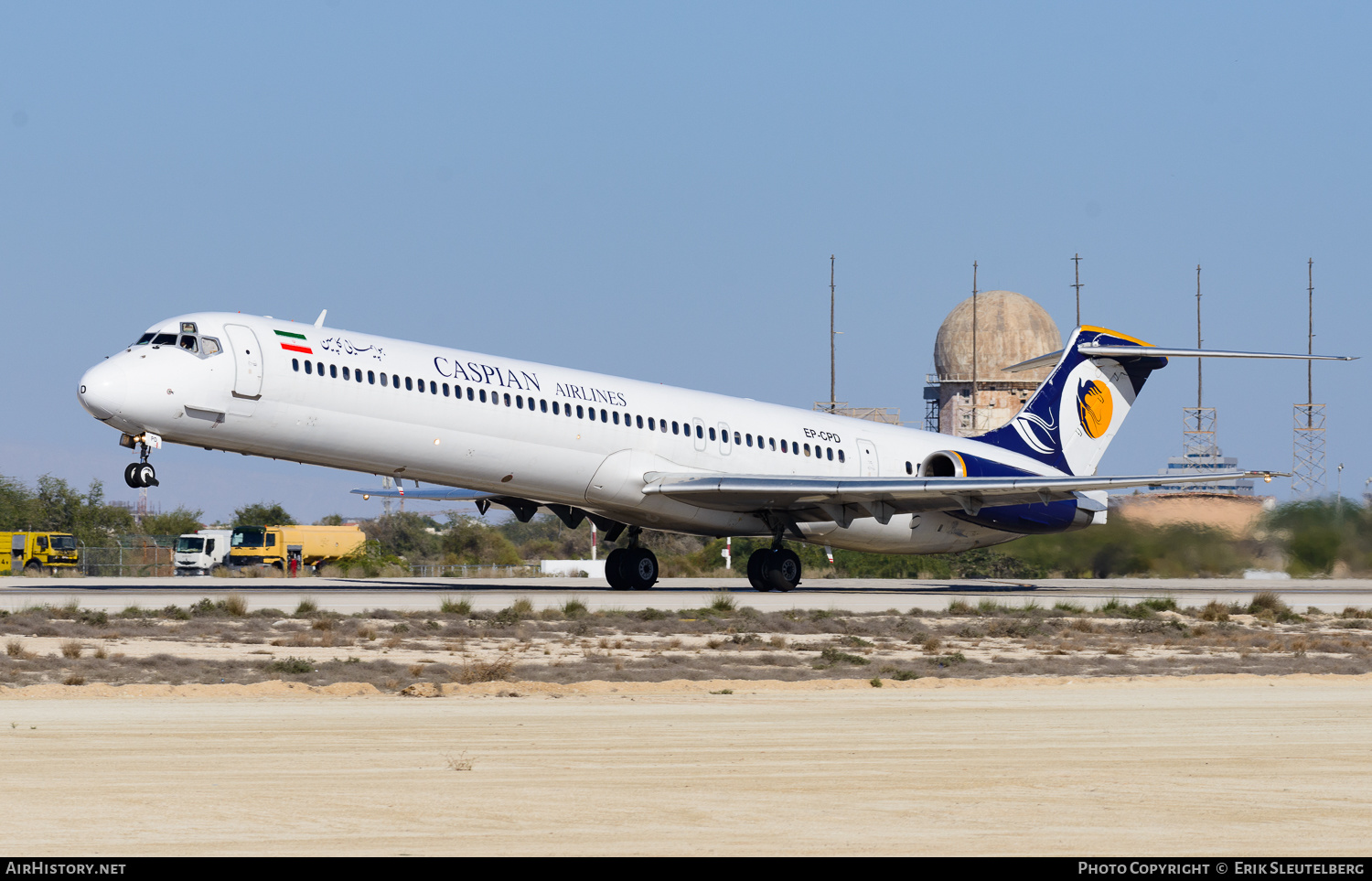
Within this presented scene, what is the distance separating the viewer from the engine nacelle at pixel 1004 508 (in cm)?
3925

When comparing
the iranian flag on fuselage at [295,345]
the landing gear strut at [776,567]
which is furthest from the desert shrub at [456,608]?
the landing gear strut at [776,567]

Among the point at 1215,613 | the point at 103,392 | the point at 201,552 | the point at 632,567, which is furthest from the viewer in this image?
the point at 201,552

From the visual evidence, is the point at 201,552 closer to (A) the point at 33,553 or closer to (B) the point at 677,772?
(A) the point at 33,553

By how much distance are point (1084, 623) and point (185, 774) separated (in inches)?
768

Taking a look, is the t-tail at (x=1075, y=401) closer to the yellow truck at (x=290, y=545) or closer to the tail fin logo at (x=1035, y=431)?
the tail fin logo at (x=1035, y=431)

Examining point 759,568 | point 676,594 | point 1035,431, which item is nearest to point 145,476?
point 676,594

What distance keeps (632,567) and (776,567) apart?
11.0 feet

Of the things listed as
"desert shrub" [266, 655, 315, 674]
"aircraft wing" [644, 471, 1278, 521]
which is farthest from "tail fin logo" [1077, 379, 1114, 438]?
"desert shrub" [266, 655, 315, 674]

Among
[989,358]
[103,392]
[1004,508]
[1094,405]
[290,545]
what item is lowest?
[290,545]

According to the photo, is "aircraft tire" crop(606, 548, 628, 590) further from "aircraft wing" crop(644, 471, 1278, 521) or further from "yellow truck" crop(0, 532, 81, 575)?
"yellow truck" crop(0, 532, 81, 575)

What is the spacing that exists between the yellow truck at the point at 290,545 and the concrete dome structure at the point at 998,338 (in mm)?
44781

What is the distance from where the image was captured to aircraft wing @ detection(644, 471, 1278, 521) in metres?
34.2

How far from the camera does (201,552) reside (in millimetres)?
62938
